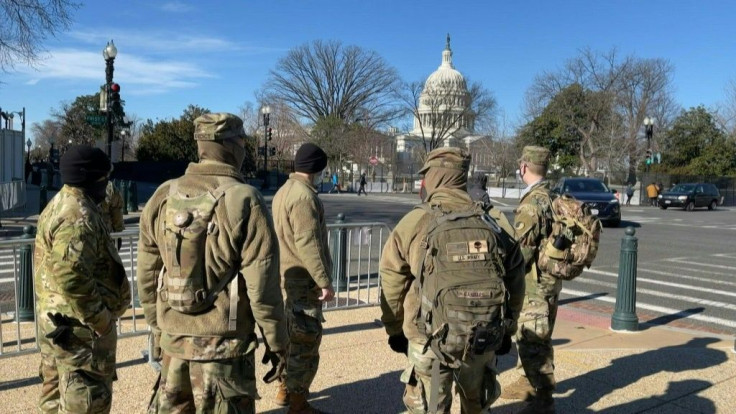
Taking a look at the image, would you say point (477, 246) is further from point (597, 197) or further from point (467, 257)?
point (597, 197)

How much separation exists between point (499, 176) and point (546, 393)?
6934cm

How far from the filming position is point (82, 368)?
3.34m

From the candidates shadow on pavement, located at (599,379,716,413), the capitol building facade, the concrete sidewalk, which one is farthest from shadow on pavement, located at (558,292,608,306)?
the capitol building facade

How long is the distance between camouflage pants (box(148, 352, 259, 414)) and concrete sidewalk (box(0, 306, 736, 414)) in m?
1.56

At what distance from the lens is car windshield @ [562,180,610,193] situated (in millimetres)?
22547

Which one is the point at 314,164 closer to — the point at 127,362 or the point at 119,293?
the point at 119,293

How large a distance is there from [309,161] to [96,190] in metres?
1.41

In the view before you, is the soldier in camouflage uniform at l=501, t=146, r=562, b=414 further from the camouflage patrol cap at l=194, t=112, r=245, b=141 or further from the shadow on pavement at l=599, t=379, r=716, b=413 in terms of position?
the camouflage patrol cap at l=194, t=112, r=245, b=141

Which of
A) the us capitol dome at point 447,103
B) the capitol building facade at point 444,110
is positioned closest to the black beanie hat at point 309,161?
the capitol building facade at point 444,110

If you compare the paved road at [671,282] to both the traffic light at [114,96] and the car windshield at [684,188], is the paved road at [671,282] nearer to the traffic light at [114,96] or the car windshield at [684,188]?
the traffic light at [114,96]

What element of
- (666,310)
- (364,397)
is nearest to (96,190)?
(364,397)

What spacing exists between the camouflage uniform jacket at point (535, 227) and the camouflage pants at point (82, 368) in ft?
8.99

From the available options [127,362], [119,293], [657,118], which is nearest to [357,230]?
[127,362]

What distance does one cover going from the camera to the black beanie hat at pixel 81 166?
342cm
